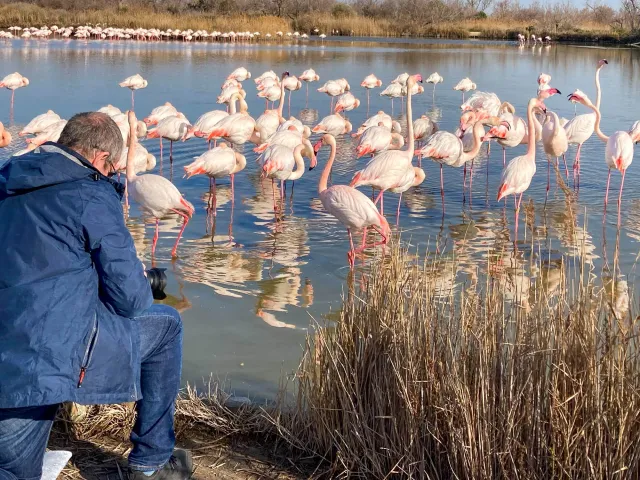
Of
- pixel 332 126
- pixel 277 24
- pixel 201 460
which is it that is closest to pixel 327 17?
pixel 277 24

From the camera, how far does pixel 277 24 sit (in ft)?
148

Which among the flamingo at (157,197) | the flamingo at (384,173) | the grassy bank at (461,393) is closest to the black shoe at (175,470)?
the grassy bank at (461,393)

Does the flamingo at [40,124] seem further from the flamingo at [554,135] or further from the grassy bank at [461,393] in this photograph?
the grassy bank at [461,393]

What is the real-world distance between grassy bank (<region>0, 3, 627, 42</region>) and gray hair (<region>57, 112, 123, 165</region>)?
40442 millimetres

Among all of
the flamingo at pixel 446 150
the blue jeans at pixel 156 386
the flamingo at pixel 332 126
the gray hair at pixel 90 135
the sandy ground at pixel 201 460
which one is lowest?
the sandy ground at pixel 201 460

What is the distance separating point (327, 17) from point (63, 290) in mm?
51360

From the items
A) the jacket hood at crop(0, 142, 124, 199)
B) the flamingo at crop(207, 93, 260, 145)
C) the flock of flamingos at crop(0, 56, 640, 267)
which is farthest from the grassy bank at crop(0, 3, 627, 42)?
the jacket hood at crop(0, 142, 124, 199)

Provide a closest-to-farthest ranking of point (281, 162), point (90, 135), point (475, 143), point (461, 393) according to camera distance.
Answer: point (90, 135) → point (461, 393) → point (281, 162) → point (475, 143)

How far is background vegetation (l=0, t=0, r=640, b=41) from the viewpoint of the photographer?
42.9m

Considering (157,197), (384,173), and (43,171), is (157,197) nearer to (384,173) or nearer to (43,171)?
(384,173)

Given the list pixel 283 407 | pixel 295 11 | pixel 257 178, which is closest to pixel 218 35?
pixel 295 11

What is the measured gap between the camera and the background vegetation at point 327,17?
42906 mm

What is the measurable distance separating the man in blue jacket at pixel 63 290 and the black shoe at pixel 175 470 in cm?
45

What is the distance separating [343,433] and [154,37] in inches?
1494
